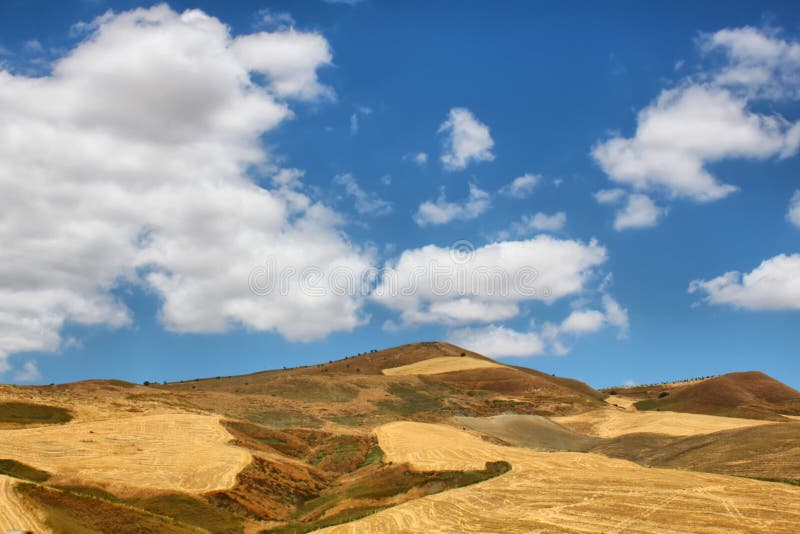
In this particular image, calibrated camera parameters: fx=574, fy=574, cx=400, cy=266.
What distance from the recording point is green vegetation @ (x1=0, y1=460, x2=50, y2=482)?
33.0m

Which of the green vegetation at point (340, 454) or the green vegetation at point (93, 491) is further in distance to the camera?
the green vegetation at point (340, 454)

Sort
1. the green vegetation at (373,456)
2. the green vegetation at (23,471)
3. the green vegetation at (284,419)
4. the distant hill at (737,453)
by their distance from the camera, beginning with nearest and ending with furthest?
1. the green vegetation at (23,471)
2. the distant hill at (737,453)
3. the green vegetation at (373,456)
4. the green vegetation at (284,419)

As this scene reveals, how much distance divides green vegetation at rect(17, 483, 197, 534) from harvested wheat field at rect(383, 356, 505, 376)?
4007 inches

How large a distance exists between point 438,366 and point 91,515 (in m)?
114

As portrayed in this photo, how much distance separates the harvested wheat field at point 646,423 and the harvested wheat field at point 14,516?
71014 millimetres

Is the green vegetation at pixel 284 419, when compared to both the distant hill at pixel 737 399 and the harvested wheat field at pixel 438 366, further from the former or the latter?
the distant hill at pixel 737 399

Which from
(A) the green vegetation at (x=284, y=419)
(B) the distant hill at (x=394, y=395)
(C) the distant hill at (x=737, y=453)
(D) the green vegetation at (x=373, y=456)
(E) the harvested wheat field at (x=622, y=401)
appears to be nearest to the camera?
(C) the distant hill at (x=737, y=453)

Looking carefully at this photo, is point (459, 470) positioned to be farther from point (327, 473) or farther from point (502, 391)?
point (502, 391)

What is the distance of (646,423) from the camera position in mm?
83688

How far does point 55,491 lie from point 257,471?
18202 mm

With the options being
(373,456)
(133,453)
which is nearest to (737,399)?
(373,456)

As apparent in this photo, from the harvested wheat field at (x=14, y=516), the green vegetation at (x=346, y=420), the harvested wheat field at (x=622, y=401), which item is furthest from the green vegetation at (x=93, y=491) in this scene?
the harvested wheat field at (x=622, y=401)

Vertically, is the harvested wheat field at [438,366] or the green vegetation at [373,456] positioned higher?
the harvested wheat field at [438,366]

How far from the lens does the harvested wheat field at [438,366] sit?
425ft
